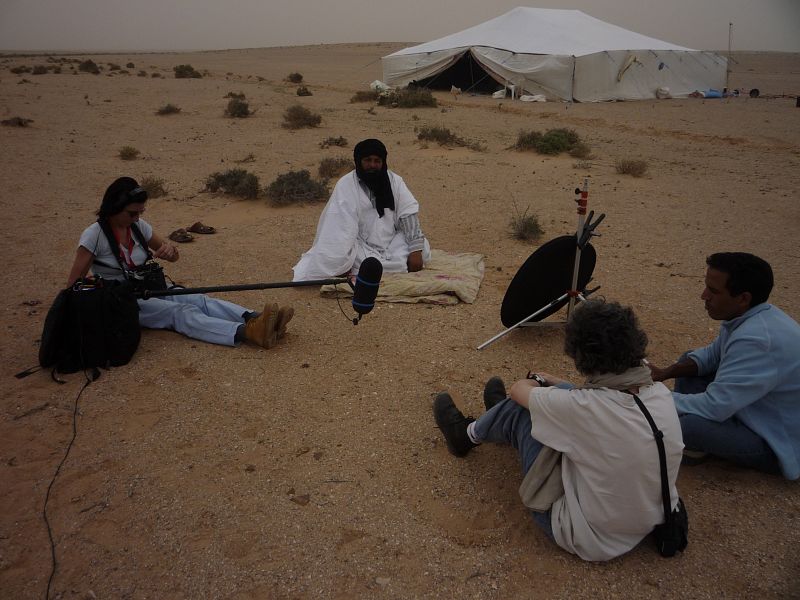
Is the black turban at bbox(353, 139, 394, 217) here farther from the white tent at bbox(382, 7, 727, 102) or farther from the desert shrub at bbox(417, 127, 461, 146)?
the white tent at bbox(382, 7, 727, 102)

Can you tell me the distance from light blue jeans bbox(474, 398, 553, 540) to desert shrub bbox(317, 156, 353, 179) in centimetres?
733

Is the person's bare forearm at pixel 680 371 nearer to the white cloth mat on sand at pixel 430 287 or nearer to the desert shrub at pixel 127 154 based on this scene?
the white cloth mat on sand at pixel 430 287

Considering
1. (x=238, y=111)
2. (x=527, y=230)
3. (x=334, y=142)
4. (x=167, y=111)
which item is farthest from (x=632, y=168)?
(x=167, y=111)

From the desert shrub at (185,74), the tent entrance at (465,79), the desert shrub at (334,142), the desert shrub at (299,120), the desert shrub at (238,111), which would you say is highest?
the desert shrub at (185,74)

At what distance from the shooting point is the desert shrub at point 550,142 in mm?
11352

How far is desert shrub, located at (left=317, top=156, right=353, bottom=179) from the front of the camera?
9.54m

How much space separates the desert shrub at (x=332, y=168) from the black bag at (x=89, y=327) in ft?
19.5

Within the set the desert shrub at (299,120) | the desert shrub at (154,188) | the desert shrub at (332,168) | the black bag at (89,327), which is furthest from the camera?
the desert shrub at (299,120)

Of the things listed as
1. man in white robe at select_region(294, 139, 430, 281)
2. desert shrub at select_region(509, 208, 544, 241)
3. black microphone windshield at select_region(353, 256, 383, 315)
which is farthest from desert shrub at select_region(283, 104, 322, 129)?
black microphone windshield at select_region(353, 256, 383, 315)

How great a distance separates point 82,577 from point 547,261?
3.10m

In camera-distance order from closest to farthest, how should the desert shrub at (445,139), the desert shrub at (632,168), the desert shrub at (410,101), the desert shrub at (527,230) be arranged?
1. the desert shrub at (527,230)
2. the desert shrub at (632,168)
3. the desert shrub at (445,139)
4. the desert shrub at (410,101)

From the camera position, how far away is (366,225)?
216 inches

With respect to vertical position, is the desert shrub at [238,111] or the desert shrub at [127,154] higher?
the desert shrub at [238,111]

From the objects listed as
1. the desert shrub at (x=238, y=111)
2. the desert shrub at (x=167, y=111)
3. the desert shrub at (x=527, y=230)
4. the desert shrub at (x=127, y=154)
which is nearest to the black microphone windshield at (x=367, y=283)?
the desert shrub at (x=527, y=230)
